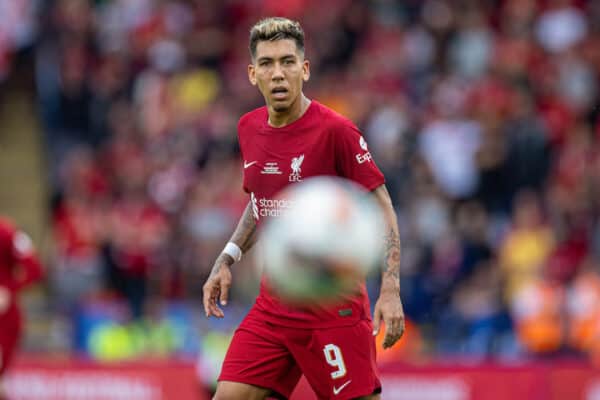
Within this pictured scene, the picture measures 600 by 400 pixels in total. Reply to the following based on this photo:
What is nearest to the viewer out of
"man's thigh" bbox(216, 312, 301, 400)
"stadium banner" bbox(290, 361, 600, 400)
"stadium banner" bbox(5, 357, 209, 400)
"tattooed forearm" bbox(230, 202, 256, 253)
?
"man's thigh" bbox(216, 312, 301, 400)

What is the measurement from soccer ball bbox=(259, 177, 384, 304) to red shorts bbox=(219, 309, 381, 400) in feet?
0.99

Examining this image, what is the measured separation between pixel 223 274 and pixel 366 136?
808 cm

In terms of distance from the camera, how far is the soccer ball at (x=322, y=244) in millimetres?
5602

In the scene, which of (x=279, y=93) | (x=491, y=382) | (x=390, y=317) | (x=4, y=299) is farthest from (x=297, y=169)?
(x=491, y=382)

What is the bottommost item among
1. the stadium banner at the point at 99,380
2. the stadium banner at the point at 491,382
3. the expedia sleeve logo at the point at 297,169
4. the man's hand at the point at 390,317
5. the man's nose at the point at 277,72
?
the stadium banner at the point at 491,382

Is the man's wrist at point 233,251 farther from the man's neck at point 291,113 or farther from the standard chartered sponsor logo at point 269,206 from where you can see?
the man's neck at point 291,113

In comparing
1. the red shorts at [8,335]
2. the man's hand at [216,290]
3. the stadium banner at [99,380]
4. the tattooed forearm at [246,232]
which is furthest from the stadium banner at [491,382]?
the man's hand at [216,290]

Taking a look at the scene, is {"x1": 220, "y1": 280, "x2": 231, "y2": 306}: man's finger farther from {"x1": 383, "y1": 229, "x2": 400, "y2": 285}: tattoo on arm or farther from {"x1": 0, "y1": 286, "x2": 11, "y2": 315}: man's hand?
{"x1": 0, "y1": 286, "x2": 11, "y2": 315}: man's hand

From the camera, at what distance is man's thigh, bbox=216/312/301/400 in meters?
6.28

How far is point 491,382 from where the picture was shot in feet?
37.2

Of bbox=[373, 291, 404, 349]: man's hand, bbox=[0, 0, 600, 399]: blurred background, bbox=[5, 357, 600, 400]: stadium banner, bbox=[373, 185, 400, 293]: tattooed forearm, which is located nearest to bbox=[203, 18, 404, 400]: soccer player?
bbox=[373, 185, 400, 293]: tattooed forearm

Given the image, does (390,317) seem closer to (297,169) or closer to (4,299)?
(297,169)

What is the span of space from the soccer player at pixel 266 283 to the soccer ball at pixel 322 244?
21 cm

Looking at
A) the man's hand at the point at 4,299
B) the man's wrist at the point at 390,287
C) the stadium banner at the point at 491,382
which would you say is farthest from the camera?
the stadium banner at the point at 491,382
